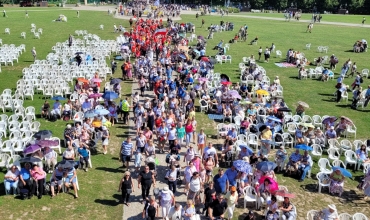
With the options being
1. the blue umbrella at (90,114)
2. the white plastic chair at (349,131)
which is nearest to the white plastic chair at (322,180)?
the white plastic chair at (349,131)

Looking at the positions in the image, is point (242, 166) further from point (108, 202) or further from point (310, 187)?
point (108, 202)

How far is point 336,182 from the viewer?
1323cm

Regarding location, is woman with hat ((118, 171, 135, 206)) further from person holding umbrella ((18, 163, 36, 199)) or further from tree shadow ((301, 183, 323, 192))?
tree shadow ((301, 183, 323, 192))

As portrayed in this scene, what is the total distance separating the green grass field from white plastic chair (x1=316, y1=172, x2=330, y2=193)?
1.16 ft

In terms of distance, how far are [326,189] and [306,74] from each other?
17.0 metres

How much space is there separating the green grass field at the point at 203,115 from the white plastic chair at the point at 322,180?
354 mm

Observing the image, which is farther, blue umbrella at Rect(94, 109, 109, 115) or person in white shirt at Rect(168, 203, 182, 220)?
blue umbrella at Rect(94, 109, 109, 115)

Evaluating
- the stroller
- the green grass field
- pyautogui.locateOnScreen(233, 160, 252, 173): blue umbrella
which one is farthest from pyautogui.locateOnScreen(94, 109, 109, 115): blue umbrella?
pyautogui.locateOnScreen(233, 160, 252, 173): blue umbrella

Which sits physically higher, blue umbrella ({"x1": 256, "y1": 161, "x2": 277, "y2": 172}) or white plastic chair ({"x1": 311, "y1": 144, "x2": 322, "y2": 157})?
blue umbrella ({"x1": 256, "y1": 161, "x2": 277, "y2": 172})

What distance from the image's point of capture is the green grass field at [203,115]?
11789 mm

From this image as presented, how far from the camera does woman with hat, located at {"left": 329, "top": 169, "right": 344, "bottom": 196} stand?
13.2 m

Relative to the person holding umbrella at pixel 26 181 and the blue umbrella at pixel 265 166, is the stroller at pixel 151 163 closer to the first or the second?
the blue umbrella at pixel 265 166

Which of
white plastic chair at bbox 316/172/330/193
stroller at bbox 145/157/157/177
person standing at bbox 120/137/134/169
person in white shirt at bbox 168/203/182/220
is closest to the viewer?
person in white shirt at bbox 168/203/182/220

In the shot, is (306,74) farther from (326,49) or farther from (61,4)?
(61,4)
